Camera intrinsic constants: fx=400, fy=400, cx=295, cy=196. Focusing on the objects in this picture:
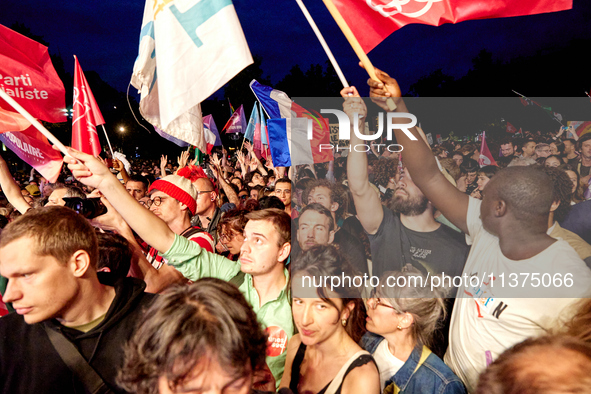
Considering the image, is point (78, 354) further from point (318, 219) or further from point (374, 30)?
point (374, 30)

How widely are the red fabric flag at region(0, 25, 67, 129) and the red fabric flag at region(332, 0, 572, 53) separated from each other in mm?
3367

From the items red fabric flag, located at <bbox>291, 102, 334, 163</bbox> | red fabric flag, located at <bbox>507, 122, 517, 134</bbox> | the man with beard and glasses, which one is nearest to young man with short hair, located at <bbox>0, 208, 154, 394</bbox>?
the man with beard and glasses

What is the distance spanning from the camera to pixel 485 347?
2.15 metres

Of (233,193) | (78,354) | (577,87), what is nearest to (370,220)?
(78,354)

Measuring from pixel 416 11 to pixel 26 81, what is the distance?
4.00 meters

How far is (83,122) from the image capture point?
4992 mm

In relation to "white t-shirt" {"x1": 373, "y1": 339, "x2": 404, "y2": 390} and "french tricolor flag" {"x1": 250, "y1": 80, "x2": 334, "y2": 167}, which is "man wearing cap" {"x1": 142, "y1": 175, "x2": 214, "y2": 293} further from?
"white t-shirt" {"x1": 373, "y1": 339, "x2": 404, "y2": 390}

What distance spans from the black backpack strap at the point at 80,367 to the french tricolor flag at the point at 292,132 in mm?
1751

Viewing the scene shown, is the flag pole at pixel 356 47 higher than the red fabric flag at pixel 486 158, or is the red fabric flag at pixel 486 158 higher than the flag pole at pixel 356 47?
the flag pole at pixel 356 47

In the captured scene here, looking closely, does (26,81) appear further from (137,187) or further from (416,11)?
(416,11)

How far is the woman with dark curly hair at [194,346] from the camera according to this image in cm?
129

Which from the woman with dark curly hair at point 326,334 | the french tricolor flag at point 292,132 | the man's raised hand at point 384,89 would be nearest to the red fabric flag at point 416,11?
the man's raised hand at point 384,89

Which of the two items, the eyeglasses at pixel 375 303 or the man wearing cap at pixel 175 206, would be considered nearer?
the eyeglasses at pixel 375 303

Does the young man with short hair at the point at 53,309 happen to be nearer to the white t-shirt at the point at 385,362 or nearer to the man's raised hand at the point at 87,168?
the man's raised hand at the point at 87,168
